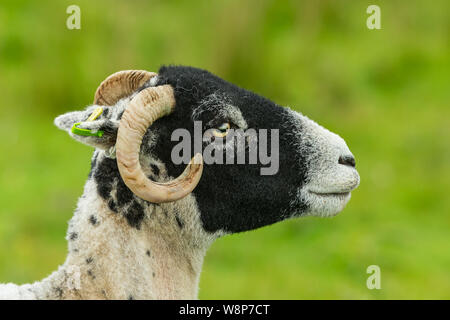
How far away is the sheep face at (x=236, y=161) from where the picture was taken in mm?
5301

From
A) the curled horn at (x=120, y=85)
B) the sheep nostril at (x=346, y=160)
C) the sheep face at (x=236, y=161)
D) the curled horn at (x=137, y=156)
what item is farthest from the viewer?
the curled horn at (x=120, y=85)

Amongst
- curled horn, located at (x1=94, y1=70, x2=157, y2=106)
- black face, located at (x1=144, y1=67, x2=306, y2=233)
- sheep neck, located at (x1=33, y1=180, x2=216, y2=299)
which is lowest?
sheep neck, located at (x1=33, y1=180, x2=216, y2=299)

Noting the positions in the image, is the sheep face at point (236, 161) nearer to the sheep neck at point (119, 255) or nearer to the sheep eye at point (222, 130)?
the sheep eye at point (222, 130)

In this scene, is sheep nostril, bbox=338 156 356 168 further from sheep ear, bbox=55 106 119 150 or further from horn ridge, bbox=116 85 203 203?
sheep ear, bbox=55 106 119 150

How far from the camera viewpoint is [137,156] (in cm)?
487

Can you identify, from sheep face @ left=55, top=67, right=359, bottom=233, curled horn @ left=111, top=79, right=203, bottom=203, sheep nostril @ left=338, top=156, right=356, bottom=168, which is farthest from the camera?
sheep nostril @ left=338, top=156, right=356, bottom=168

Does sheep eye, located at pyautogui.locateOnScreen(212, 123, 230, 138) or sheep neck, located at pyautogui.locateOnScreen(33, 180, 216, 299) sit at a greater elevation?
sheep eye, located at pyautogui.locateOnScreen(212, 123, 230, 138)

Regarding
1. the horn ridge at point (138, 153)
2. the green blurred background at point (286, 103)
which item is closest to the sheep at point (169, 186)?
the horn ridge at point (138, 153)

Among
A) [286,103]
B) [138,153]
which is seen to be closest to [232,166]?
[138,153]

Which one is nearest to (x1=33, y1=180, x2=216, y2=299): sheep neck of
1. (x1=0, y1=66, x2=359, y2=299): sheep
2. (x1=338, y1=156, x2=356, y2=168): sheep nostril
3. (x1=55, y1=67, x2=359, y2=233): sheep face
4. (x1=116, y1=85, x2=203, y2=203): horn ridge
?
(x1=0, y1=66, x2=359, y2=299): sheep

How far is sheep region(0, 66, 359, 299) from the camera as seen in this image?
504cm

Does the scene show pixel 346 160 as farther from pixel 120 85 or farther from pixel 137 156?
pixel 120 85

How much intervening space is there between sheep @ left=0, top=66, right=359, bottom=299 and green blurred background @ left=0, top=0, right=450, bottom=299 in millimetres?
5796
